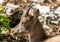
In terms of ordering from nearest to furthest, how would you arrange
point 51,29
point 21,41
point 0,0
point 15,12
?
point 21,41, point 51,29, point 15,12, point 0,0

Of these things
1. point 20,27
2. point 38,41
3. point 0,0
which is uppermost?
point 0,0

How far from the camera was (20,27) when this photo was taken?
507 cm

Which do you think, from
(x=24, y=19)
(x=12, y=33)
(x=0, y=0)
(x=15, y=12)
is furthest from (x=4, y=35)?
(x=0, y=0)

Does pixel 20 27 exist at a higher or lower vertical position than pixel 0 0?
lower

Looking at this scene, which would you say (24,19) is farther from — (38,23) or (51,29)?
(51,29)

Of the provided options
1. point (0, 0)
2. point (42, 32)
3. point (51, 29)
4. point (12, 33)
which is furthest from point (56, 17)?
point (0, 0)

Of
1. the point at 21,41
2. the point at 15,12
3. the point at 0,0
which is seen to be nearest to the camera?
the point at 21,41

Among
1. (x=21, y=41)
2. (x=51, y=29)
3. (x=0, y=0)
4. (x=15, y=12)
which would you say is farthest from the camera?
(x=0, y=0)

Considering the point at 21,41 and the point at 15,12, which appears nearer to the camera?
the point at 21,41

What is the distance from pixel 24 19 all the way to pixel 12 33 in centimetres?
41

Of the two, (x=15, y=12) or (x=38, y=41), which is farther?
(x=15, y=12)

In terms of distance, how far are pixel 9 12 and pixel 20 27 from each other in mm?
1059

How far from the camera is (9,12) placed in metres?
6.02

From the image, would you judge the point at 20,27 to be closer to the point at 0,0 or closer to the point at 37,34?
the point at 37,34
